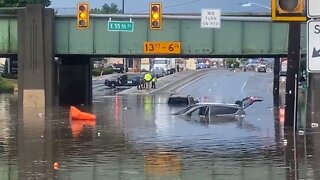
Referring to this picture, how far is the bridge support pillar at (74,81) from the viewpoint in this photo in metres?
50.4

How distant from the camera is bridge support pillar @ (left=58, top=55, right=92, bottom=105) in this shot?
1983 inches

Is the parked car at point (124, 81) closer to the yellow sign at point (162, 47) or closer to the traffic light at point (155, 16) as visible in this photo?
the yellow sign at point (162, 47)

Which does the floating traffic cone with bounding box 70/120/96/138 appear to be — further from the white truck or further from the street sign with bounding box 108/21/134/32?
the white truck

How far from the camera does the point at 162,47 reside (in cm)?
4275

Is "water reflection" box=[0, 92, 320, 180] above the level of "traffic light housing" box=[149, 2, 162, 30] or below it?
below

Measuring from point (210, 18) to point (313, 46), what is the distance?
27686 mm

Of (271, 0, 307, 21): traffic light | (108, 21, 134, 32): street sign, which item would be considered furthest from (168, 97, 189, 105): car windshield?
(271, 0, 307, 21): traffic light

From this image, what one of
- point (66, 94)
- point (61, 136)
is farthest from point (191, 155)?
point (66, 94)

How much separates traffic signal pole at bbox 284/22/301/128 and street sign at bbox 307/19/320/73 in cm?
1663

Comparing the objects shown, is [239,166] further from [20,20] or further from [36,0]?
[36,0]

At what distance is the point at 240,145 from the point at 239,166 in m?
4.37

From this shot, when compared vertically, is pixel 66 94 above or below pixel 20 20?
below

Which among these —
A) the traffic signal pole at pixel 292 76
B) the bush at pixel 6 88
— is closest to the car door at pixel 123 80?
the bush at pixel 6 88

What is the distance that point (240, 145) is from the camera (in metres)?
18.4
